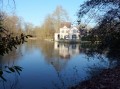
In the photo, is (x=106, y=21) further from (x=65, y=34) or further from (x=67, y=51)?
(x=65, y=34)

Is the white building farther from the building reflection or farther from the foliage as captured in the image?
the foliage

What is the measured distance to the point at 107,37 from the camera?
15750mm

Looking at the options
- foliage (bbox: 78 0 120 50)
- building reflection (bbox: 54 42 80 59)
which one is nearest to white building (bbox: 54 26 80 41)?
building reflection (bbox: 54 42 80 59)

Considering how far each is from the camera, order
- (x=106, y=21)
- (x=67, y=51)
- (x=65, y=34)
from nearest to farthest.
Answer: (x=106, y=21), (x=67, y=51), (x=65, y=34)

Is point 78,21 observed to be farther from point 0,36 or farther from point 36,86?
point 0,36

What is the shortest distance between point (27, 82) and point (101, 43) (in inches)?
219

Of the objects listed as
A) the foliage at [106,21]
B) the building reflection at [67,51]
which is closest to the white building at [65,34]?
the building reflection at [67,51]

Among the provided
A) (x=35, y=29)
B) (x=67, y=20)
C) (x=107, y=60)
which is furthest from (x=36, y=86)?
(x=35, y=29)

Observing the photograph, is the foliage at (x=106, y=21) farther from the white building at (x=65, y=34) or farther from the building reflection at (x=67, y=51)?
the white building at (x=65, y=34)

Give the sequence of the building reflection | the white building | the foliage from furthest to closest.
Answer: the white building, the building reflection, the foliage

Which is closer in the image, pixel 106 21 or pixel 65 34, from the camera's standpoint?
pixel 106 21

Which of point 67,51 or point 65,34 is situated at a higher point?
point 65,34

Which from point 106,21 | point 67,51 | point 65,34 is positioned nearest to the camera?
point 106,21

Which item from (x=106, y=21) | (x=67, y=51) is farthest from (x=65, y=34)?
(x=106, y=21)
